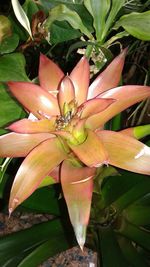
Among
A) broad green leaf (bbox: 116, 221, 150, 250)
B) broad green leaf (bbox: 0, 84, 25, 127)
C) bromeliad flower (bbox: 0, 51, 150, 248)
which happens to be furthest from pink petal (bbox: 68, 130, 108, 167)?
broad green leaf (bbox: 116, 221, 150, 250)

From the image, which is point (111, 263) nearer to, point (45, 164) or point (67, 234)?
point (67, 234)

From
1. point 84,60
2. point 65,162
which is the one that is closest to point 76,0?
point 84,60

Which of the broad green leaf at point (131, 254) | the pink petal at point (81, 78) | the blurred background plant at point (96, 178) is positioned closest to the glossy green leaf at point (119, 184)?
the blurred background plant at point (96, 178)

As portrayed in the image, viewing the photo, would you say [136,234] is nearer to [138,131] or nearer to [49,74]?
[138,131]

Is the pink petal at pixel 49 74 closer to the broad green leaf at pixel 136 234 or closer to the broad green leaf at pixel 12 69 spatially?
the broad green leaf at pixel 12 69

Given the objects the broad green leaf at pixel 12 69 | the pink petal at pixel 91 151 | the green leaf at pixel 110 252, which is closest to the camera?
the pink petal at pixel 91 151

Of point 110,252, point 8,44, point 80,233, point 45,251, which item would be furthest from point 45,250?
point 8,44

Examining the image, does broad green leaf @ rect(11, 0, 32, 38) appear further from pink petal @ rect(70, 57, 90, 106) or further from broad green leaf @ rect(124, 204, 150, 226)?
broad green leaf @ rect(124, 204, 150, 226)
